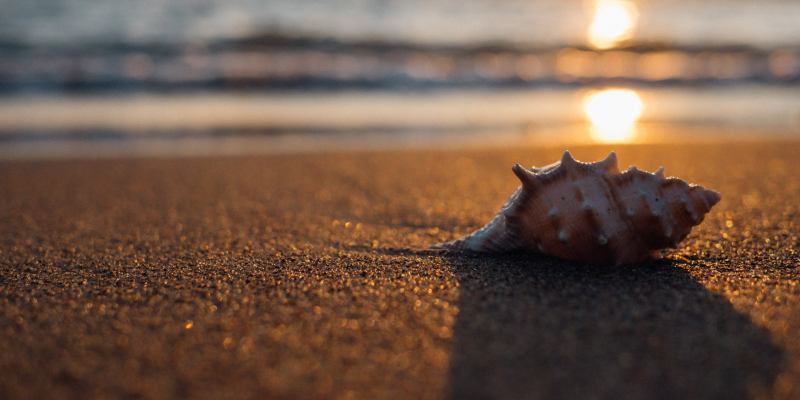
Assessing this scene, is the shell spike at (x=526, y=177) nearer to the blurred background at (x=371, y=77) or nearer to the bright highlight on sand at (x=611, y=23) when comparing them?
the blurred background at (x=371, y=77)

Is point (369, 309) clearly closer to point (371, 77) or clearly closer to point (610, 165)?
point (610, 165)

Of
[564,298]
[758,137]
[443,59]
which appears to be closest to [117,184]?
[564,298]

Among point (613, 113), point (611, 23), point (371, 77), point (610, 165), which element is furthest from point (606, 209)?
point (611, 23)

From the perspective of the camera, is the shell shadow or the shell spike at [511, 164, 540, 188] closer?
the shell shadow

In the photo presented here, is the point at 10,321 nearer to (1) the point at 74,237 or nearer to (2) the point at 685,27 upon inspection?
(1) the point at 74,237

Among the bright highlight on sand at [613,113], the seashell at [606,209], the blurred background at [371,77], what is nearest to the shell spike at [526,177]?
the seashell at [606,209]

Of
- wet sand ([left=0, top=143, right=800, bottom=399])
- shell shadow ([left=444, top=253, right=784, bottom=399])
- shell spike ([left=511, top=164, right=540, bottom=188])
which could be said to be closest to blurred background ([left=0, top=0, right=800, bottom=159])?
wet sand ([left=0, top=143, right=800, bottom=399])

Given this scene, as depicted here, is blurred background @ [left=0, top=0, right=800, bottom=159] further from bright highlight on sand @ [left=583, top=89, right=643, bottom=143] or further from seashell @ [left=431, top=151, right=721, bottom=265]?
seashell @ [left=431, top=151, right=721, bottom=265]
